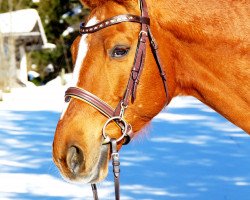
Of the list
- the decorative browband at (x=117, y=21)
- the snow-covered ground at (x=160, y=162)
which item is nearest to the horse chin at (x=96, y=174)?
the snow-covered ground at (x=160, y=162)

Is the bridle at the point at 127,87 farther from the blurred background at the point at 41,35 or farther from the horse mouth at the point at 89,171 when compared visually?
the blurred background at the point at 41,35

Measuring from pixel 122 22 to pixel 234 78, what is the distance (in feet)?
1.86

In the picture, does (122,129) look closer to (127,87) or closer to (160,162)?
(127,87)

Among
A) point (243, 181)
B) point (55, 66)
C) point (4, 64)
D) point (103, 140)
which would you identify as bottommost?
point (55, 66)

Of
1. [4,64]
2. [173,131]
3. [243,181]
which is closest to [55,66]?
[4,64]

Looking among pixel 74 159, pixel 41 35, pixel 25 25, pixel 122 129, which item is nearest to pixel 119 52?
pixel 122 129

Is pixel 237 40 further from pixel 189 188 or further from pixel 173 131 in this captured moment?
pixel 173 131

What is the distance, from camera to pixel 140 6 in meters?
3.00

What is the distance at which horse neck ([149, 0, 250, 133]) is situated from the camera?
120 inches

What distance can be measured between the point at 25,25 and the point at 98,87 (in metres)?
24.9

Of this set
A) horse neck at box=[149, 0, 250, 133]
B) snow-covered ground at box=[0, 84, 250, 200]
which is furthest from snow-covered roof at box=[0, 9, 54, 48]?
horse neck at box=[149, 0, 250, 133]

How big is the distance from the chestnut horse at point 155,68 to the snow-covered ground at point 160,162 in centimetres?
36

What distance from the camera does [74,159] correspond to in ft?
9.66

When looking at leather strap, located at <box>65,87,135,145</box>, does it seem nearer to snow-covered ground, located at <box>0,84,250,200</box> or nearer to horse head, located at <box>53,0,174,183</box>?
horse head, located at <box>53,0,174,183</box>
